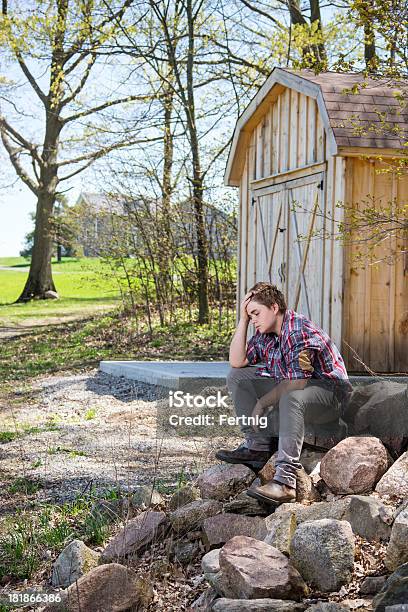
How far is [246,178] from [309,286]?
270 cm

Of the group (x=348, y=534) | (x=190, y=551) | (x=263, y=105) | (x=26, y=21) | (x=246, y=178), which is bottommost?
(x=190, y=551)

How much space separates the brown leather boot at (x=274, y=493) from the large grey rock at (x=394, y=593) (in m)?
1.19

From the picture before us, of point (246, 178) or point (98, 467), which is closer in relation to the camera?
point (98, 467)

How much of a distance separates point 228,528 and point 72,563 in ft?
2.98

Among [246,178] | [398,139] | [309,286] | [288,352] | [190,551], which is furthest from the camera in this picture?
[246,178]

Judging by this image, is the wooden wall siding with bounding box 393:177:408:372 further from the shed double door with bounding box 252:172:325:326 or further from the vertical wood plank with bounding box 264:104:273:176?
the vertical wood plank with bounding box 264:104:273:176

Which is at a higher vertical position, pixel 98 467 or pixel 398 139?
pixel 398 139

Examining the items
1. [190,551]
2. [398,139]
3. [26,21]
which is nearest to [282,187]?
[398,139]

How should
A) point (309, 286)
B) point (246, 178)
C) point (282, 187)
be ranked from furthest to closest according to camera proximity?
point (246, 178), point (282, 187), point (309, 286)

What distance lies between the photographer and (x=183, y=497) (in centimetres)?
525

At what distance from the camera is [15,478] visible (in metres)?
6.34

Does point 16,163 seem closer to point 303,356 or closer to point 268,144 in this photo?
point 268,144

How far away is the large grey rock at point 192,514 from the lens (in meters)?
4.89

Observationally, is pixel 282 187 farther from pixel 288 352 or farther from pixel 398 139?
pixel 288 352
